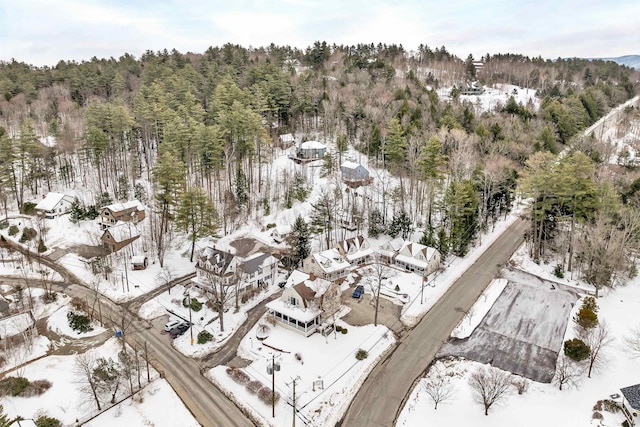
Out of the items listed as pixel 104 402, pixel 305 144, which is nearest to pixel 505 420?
pixel 104 402

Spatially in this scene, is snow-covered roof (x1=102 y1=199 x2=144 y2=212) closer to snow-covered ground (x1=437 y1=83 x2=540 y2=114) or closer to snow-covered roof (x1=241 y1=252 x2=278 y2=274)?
snow-covered roof (x1=241 y1=252 x2=278 y2=274)

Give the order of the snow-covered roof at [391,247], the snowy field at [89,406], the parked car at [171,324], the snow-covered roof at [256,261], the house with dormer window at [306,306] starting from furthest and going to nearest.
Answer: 1. the snow-covered roof at [391,247]
2. the snow-covered roof at [256,261]
3. the parked car at [171,324]
4. the house with dormer window at [306,306]
5. the snowy field at [89,406]

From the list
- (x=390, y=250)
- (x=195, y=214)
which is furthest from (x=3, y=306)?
(x=390, y=250)

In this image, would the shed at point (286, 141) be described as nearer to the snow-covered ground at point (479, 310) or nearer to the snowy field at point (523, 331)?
the snow-covered ground at point (479, 310)

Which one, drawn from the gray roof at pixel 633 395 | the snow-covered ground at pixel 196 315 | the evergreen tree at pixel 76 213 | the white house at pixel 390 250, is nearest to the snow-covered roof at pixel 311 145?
the white house at pixel 390 250

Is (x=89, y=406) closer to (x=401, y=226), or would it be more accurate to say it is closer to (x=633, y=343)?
(x=401, y=226)
